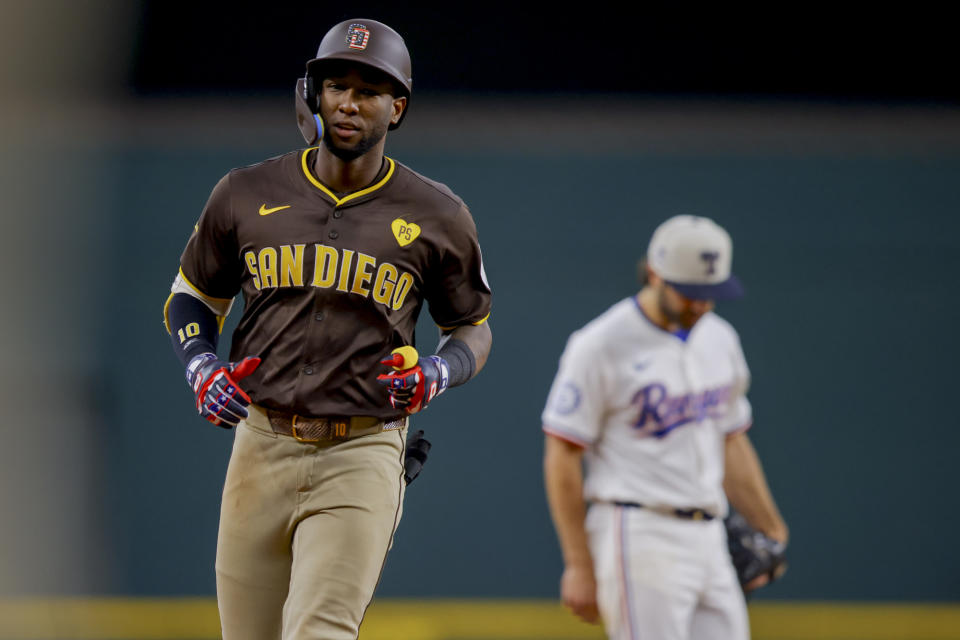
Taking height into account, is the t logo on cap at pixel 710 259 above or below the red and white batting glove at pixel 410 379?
above

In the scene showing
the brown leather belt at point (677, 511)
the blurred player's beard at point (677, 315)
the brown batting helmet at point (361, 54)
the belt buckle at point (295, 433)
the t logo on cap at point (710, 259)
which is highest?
the brown batting helmet at point (361, 54)

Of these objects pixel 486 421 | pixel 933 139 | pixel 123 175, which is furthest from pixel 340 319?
pixel 933 139

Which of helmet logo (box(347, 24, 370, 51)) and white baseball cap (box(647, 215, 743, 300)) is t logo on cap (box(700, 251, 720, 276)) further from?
helmet logo (box(347, 24, 370, 51))

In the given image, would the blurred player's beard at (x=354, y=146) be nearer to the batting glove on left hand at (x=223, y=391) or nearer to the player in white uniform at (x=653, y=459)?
the batting glove on left hand at (x=223, y=391)

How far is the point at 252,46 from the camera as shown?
6633 mm

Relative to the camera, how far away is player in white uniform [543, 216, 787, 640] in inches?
153

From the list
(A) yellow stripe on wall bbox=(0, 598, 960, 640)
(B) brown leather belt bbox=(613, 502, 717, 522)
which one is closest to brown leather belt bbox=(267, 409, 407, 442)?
(B) brown leather belt bbox=(613, 502, 717, 522)

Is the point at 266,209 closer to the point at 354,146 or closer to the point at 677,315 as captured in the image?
the point at 354,146

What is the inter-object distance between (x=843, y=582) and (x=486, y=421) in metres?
2.11

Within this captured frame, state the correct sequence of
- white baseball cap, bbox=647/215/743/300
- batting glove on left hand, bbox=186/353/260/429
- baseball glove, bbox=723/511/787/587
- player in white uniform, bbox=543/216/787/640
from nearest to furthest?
batting glove on left hand, bbox=186/353/260/429
player in white uniform, bbox=543/216/787/640
white baseball cap, bbox=647/215/743/300
baseball glove, bbox=723/511/787/587

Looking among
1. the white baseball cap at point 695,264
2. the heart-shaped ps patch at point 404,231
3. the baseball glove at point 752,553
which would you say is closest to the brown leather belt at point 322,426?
the heart-shaped ps patch at point 404,231

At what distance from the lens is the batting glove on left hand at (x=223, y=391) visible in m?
2.48

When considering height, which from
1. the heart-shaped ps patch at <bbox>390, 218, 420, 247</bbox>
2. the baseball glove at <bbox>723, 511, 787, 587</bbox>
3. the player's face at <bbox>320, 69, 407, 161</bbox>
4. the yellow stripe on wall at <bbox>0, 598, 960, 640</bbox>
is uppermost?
the player's face at <bbox>320, 69, 407, 161</bbox>

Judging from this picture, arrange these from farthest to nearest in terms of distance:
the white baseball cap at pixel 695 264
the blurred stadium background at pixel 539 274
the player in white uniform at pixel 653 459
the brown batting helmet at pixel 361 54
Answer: the blurred stadium background at pixel 539 274
the white baseball cap at pixel 695 264
the player in white uniform at pixel 653 459
the brown batting helmet at pixel 361 54
